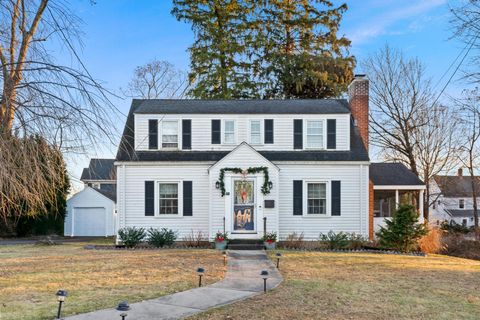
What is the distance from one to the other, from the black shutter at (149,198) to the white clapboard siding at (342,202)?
528 centimetres

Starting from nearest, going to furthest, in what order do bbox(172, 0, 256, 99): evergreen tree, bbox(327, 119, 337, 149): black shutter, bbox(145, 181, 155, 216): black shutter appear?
bbox(145, 181, 155, 216): black shutter, bbox(327, 119, 337, 149): black shutter, bbox(172, 0, 256, 99): evergreen tree

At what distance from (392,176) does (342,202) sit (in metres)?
3.89

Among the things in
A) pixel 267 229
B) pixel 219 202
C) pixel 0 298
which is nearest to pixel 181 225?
pixel 219 202

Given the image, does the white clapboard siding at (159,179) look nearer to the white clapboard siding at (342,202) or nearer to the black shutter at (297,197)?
the white clapboard siding at (342,202)

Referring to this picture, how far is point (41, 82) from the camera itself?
14.6 feet

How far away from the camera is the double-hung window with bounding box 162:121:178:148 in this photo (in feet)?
62.8

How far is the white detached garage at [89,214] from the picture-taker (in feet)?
91.1

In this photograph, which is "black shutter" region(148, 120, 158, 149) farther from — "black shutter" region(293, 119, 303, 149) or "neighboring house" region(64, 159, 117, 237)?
"neighboring house" region(64, 159, 117, 237)

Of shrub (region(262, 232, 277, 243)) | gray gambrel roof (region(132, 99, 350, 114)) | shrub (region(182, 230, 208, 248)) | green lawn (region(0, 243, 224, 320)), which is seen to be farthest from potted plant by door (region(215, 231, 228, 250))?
gray gambrel roof (region(132, 99, 350, 114))

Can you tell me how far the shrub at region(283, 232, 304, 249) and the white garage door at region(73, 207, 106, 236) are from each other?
14.3 meters

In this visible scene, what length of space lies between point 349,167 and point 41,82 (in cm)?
1562

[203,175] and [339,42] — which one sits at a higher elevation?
[339,42]

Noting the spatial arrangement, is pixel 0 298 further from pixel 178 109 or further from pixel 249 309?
pixel 178 109

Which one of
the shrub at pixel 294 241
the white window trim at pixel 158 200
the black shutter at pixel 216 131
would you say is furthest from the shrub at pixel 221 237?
the black shutter at pixel 216 131
